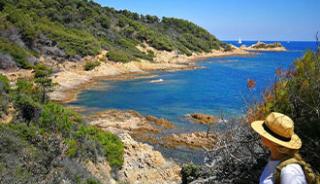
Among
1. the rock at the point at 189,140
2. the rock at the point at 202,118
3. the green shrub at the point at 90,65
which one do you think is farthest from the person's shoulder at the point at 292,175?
the green shrub at the point at 90,65

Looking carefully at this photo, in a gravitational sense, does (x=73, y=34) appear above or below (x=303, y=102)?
above

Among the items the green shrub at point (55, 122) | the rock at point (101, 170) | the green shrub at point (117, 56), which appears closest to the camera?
Answer: the rock at point (101, 170)

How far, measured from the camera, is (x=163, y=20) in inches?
3964

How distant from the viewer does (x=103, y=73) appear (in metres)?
48.9

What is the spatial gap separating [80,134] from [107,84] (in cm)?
2804

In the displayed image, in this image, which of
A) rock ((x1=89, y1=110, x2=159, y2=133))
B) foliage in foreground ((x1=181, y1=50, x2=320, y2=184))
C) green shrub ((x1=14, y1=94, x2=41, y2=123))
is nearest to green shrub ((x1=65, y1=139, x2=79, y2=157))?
green shrub ((x1=14, y1=94, x2=41, y2=123))

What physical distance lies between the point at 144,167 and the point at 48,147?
14.8 feet

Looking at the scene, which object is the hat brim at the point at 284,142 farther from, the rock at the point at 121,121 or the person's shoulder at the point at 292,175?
the rock at the point at 121,121

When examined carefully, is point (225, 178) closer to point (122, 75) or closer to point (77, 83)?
point (77, 83)

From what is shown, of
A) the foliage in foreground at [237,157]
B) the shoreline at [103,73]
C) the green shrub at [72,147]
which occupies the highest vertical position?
the foliage in foreground at [237,157]

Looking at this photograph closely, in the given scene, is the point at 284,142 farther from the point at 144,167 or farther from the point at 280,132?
the point at 144,167

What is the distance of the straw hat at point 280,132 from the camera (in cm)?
330

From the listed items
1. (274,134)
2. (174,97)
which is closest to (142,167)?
(274,134)

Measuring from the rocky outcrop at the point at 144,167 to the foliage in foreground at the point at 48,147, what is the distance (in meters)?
0.44
